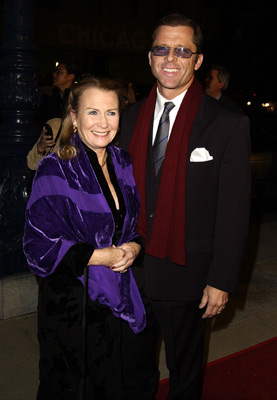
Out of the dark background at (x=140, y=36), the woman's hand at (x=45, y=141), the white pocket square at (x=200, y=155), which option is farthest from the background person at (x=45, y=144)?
the dark background at (x=140, y=36)

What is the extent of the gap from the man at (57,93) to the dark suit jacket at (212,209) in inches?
105

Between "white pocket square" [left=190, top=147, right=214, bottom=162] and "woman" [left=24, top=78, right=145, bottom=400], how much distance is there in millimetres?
367

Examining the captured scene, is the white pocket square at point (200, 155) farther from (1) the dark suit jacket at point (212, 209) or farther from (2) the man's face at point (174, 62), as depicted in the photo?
(2) the man's face at point (174, 62)

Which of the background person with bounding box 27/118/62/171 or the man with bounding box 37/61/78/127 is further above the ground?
the man with bounding box 37/61/78/127

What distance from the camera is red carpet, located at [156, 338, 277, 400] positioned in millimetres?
3242

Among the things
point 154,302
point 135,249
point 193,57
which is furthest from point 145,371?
point 193,57

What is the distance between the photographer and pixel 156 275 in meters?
2.61

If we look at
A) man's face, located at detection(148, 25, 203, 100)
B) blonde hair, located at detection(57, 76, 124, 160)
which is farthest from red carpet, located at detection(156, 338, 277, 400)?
man's face, located at detection(148, 25, 203, 100)

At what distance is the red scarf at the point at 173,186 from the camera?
2422 millimetres

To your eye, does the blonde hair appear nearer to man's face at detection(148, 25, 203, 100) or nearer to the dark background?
man's face at detection(148, 25, 203, 100)

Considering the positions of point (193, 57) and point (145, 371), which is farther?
point (145, 371)

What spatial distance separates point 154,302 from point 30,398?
1.21 m

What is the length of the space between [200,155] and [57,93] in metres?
3.19

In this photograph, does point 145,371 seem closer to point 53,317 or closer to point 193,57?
point 53,317
